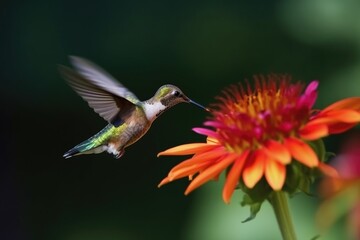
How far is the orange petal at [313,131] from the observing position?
1013mm

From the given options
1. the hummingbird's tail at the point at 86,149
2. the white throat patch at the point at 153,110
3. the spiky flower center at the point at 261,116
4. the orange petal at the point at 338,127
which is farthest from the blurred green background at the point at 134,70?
the orange petal at the point at 338,127

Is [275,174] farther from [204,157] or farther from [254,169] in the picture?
[204,157]

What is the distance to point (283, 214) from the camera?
3.53 ft

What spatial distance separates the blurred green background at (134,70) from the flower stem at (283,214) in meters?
1.73

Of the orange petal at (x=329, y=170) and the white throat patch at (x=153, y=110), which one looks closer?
the orange petal at (x=329, y=170)

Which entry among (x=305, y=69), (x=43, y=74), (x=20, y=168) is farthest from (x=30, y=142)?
(x=305, y=69)

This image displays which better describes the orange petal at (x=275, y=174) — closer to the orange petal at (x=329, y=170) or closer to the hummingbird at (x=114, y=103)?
the orange petal at (x=329, y=170)

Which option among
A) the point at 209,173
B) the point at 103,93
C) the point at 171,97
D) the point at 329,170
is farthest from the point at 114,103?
the point at 329,170

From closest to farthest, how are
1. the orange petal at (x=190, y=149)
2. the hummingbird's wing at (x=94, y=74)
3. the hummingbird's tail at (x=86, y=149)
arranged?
the orange petal at (x=190, y=149) < the hummingbird's wing at (x=94, y=74) < the hummingbird's tail at (x=86, y=149)

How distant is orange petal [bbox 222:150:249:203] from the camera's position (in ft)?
3.33

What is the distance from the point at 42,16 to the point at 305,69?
1.08 metres

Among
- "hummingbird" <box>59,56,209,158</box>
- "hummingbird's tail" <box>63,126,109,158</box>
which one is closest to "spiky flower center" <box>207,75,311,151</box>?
"hummingbird" <box>59,56,209,158</box>

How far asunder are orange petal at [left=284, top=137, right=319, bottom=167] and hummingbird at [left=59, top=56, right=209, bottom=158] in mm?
320

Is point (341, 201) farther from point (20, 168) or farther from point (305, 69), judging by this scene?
point (20, 168)
